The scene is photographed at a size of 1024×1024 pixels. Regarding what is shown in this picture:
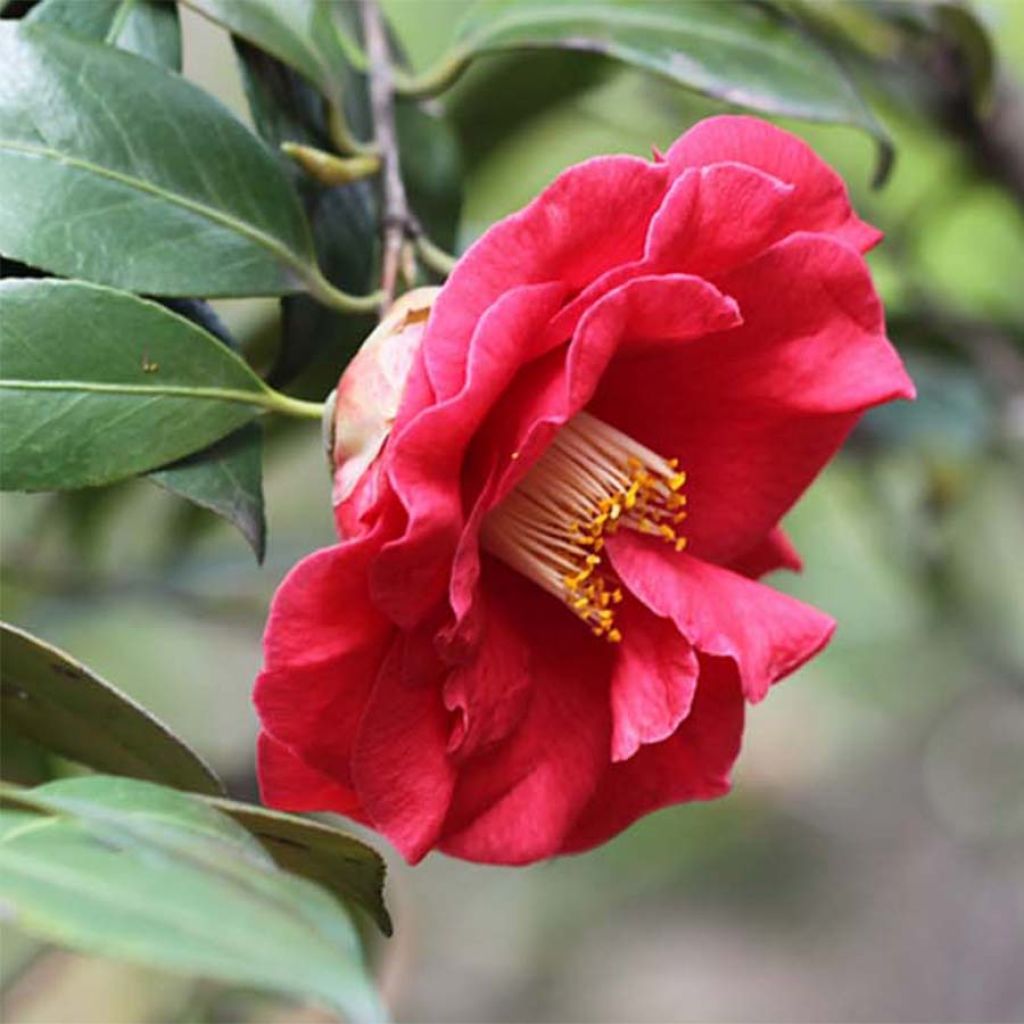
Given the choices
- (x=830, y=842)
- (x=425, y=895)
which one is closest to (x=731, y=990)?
(x=830, y=842)

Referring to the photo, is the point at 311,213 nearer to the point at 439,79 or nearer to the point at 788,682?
the point at 439,79

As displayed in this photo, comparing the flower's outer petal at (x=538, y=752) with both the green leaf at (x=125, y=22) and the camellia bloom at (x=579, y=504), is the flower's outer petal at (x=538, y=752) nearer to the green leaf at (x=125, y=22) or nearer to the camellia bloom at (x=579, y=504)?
the camellia bloom at (x=579, y=504)

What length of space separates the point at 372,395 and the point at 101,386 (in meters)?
0.10

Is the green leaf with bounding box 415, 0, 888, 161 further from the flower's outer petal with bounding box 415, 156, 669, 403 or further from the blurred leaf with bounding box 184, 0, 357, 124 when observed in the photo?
the flower's outer petal with bounding box 415, 156, 669, 403

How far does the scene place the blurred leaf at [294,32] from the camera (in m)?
0.67

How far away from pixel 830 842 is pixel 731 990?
0.80ft

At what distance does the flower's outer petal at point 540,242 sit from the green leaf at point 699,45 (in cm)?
25

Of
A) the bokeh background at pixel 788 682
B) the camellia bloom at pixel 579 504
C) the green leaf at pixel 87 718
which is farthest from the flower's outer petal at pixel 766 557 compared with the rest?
the bokeh background at pixel 788 682

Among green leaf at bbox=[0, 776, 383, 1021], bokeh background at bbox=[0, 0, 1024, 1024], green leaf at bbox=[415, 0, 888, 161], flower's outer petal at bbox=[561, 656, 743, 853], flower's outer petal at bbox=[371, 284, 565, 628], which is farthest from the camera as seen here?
bokeh background at bbox=[0, 0, 1024, 1024]

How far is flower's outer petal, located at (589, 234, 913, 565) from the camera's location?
1.94 feet

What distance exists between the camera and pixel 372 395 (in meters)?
0.55

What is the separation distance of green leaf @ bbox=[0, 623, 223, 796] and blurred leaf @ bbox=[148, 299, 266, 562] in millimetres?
71

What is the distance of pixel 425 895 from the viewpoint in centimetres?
212

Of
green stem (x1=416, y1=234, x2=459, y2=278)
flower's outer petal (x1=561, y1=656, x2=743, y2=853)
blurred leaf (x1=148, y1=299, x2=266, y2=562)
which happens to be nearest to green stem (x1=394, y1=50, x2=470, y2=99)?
green stem (x1=416, y1=234, x2=459, y2=278)
